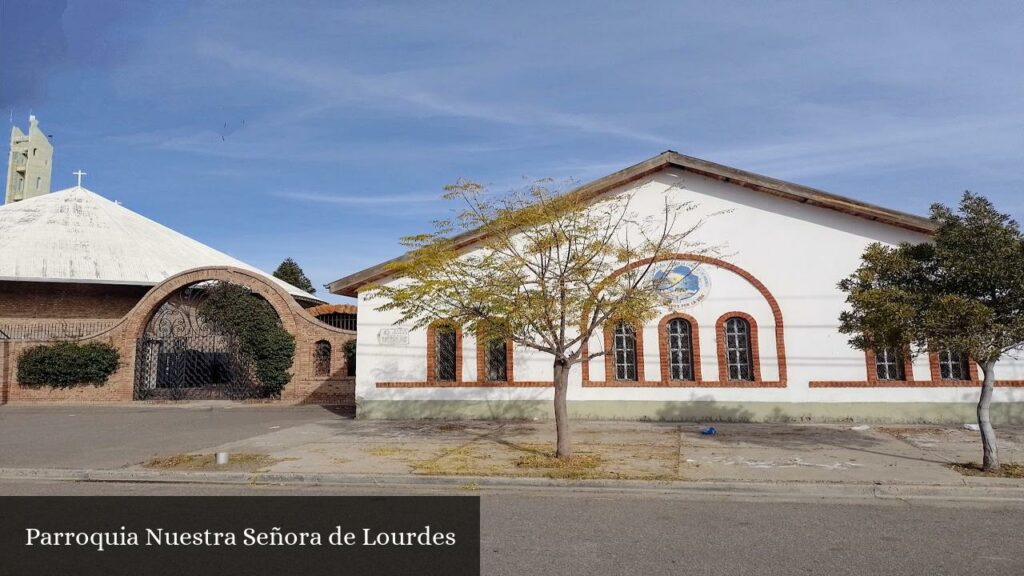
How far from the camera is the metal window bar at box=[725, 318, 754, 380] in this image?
14.8 metres

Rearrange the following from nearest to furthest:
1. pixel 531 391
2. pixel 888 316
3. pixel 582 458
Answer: pixel 888 316
pixel 582 458
pixel 531 391

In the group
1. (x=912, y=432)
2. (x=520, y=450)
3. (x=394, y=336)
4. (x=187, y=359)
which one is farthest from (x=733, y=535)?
(x=187, y=359)

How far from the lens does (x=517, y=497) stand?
8.05 m

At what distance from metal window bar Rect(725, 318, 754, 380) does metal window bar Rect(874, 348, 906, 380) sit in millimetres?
2597

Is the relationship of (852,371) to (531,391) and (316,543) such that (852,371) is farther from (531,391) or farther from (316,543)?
(316,543)

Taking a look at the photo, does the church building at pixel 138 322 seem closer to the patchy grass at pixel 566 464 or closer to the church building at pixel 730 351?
the church building at pixel 730 351

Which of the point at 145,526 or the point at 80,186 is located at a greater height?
the point at 80,186

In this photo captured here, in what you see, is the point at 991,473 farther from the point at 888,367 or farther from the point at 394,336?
the point at 394,336

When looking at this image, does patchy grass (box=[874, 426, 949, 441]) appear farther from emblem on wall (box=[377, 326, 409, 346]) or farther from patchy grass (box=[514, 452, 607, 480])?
emblem on wall (box=[377, 326, 409, 346])

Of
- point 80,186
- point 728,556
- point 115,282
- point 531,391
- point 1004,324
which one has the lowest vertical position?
point 728,556

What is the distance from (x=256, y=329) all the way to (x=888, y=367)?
17.7 meters

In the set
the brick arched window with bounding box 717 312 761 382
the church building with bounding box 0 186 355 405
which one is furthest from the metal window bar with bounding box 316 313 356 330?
the brick arched window with bounding box 717 312 761 382

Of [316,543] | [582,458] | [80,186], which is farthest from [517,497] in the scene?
[80,186]

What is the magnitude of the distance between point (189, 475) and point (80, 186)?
102ft
